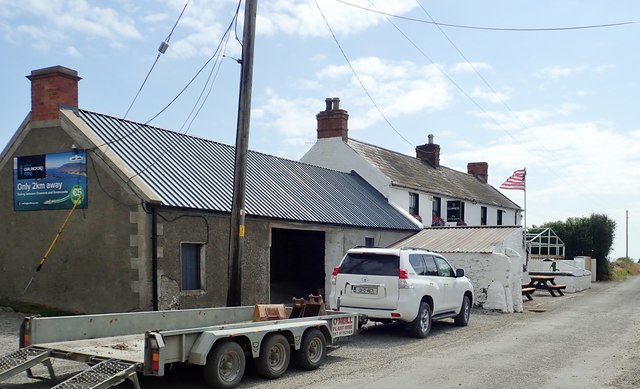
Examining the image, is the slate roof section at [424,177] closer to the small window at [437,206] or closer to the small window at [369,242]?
the small window at [437,206]

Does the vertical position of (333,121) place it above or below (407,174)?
above

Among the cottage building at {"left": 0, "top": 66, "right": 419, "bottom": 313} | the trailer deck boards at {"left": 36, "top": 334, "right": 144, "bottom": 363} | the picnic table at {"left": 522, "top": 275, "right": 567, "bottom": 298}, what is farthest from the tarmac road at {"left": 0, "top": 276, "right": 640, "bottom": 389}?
the picnic table at {"left": 522, "top": 275, "right": 567, "bottom": 298}

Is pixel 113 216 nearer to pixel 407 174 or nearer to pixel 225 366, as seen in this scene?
pixel 225 366

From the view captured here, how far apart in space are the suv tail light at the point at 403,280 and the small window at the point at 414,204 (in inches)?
634

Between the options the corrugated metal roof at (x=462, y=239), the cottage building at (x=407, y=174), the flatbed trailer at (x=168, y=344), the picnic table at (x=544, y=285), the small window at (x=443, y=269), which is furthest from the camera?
the cottage building at (x=407, y=174)

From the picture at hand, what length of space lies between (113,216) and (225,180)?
414cm

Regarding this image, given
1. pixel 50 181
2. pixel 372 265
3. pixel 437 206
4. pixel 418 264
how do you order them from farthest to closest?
1. pixel 437 206
2. pixel 50 181
3. pixel 418 264
4. pixel 372 265

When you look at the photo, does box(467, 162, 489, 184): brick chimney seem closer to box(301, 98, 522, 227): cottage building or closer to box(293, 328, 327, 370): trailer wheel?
box(301, 98, 522, 227): cottage building

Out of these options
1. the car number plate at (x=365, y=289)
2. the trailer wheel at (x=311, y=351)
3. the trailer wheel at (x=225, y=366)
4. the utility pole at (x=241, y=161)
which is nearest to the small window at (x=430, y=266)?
the car number plate at (x=365, y=289)

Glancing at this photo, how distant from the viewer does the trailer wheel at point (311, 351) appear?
950 centimetres

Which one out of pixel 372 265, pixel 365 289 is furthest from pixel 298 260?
pixel 365 289

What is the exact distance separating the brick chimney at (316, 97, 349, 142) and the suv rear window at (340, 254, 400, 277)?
51.7 feet

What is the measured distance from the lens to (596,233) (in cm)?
4656

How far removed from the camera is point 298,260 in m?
23.1
